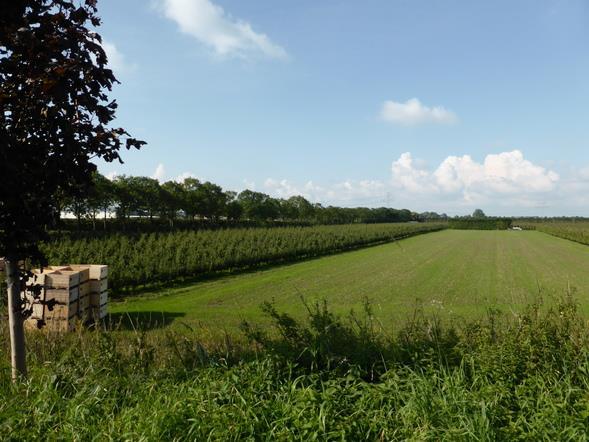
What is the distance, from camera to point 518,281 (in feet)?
81.8

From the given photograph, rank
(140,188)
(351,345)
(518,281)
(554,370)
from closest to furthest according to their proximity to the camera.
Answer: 1. (554,370)
2. (351,345)
3. (518,281)
4. (140,188)

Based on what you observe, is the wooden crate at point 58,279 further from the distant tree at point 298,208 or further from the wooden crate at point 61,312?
the distant tree at point 298,208

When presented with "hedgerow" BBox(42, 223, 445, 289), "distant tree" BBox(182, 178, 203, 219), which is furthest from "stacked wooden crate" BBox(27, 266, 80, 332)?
"distant tree" BBox(182, 178, 203, 219)

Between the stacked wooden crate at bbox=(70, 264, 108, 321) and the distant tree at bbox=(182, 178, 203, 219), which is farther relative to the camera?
the distant tree at bbox=(182, 178, 203, 219)

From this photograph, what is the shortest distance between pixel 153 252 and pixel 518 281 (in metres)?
21.6

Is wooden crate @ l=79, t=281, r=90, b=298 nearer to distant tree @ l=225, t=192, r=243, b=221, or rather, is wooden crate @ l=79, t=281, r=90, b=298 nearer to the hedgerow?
the hedgerow

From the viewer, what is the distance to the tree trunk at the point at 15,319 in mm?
4242

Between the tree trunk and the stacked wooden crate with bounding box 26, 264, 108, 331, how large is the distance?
18.3 ft

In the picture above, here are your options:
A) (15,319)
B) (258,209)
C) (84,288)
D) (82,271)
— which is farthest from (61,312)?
(258,209)

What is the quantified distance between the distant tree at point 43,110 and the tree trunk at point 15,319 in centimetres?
2

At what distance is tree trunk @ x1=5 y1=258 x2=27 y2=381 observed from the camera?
4.24 meters

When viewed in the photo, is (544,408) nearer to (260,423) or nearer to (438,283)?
(260,423)

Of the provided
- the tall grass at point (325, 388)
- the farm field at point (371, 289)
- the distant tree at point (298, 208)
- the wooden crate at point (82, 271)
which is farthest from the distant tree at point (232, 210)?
the tall grass at point (325, 388)

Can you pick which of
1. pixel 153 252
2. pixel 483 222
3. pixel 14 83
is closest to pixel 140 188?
pixel 153 252
